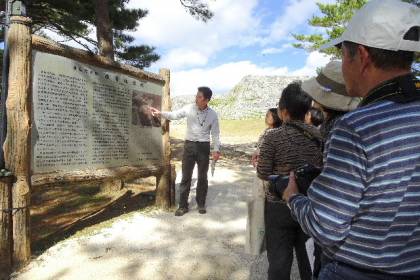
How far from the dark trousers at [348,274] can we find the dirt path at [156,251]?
2502 millimetres

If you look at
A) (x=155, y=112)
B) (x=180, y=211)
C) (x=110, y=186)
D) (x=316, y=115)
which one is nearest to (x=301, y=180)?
(x=316, y=115)

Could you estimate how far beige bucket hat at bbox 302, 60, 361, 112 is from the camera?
2346mm

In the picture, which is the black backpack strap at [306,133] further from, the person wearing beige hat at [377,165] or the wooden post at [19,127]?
the wooden post at [19,127]

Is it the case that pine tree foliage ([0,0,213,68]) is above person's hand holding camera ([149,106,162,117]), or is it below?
above

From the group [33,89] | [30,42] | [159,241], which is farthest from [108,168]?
[30,42]

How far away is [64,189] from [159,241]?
350 cm

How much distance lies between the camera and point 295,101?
2.59 meters

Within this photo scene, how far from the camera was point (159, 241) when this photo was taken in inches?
181

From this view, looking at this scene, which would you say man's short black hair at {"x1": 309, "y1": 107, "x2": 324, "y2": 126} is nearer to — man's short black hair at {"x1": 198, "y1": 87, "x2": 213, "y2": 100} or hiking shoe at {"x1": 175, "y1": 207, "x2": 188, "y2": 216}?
man's short black hair at {"x1": 198, "y1": 87, "x2": 213, "y2": 100}

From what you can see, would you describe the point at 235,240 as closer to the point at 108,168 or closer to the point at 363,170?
the point at 108,168

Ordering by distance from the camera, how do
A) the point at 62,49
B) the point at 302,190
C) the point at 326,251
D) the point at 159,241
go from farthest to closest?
the point at 159,241
the point at 62,49
the point at 302,190
the point at 326,251

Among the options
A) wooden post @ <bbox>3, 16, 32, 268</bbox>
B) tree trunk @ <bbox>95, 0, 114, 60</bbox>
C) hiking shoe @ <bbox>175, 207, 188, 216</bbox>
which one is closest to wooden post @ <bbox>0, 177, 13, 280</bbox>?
wooden post @ <bbox>3, 16, 32, 268</bbox>

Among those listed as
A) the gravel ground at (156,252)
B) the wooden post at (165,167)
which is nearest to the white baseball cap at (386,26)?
the gravel ground at (156,252)

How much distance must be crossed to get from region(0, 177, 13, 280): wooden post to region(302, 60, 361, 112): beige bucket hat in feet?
9.62
